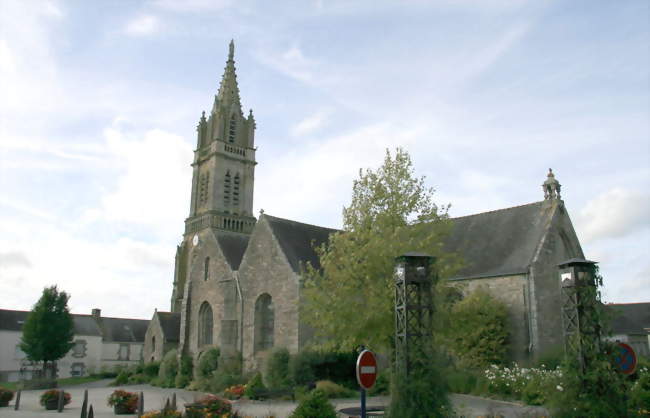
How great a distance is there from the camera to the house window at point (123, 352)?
2010 inches

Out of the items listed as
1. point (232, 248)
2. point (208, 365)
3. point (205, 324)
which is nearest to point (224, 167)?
point (232, 248)

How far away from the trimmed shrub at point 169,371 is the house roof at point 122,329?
21.9 metres

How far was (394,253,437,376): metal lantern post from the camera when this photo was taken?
10.3 metres

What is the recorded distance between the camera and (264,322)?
27.7 m

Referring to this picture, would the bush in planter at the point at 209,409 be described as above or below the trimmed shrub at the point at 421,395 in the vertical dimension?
below

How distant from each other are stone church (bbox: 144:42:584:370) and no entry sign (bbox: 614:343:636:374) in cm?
902

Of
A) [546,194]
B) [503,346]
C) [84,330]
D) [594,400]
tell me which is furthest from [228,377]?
[84,330]

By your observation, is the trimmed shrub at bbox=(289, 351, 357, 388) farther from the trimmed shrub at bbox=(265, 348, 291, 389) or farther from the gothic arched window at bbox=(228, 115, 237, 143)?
the gothic arched window at bbox=(228, 115, 237, 143)

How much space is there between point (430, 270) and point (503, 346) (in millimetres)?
13590

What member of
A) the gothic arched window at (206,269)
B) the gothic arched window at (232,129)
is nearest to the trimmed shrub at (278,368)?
the gothic arched window at (206,269)

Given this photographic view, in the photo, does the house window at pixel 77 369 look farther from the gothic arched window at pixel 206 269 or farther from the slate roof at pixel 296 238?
the slate roof at pixel 296 238

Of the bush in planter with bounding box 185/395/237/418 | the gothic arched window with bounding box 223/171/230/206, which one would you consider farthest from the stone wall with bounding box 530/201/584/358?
the gothic arched window with bounding box 223/171/230/206

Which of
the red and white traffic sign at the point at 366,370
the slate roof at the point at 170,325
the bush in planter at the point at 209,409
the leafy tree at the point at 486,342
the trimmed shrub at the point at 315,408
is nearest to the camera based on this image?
the red and white traffic sign at the point at 366,370

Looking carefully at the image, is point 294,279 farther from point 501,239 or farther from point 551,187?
point 551,187
